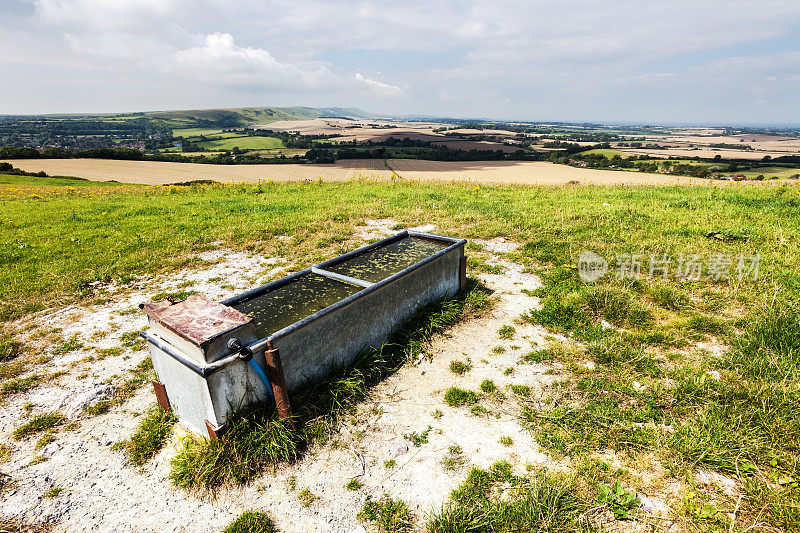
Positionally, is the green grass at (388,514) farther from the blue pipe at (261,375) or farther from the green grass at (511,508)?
the blue pipe at (261,375)

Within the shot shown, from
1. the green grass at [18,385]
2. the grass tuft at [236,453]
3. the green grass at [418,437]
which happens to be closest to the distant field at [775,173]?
the green grass at [418,437]

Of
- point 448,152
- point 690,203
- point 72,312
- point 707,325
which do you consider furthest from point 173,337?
point 448,152

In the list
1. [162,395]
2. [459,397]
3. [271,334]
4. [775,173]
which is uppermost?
[271,334]

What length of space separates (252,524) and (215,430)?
0.87 m

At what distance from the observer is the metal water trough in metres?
3.19

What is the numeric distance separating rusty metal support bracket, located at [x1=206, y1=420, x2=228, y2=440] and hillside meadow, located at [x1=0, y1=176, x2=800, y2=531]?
Result: 0.22 meters

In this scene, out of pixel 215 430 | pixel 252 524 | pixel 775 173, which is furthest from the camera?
pixel 775 173

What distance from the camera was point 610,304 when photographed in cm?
555

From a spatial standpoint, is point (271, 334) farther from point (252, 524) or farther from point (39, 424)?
point (39, 424)

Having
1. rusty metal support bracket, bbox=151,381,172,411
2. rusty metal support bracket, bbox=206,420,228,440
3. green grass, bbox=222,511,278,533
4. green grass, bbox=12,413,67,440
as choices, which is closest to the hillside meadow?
rusty metal support bracket, bbox=206,420,228,440

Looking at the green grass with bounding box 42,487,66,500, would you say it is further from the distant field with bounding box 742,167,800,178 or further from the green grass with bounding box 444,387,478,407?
the distant field with bounding box 742,167,800,178

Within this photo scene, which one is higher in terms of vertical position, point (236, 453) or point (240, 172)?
point (236, 453)

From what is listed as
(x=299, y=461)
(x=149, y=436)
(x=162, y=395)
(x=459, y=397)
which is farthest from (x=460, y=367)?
(x=149, y=436)

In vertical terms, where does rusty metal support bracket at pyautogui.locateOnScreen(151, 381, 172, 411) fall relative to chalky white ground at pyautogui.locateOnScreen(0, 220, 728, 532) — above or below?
above
